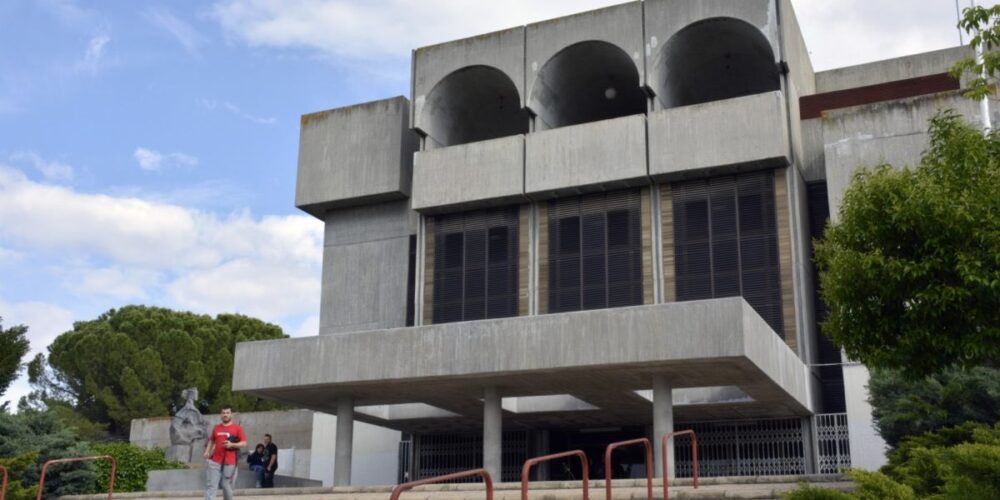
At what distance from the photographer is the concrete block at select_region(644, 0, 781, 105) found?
24953mm

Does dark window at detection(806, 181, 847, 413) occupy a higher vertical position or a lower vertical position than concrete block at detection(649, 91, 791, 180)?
lower

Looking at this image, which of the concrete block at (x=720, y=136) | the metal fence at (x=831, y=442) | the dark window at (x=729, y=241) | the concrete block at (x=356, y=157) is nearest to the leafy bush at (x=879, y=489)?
the metal fence at (x=831, y=442)

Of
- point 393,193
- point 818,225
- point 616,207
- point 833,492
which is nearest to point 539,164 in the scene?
point 616,207

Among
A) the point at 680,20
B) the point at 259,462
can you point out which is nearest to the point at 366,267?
the point at 259,462

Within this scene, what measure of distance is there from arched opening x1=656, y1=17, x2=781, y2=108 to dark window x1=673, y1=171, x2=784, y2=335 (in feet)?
9.92

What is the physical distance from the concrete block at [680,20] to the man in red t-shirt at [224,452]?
48.7ft

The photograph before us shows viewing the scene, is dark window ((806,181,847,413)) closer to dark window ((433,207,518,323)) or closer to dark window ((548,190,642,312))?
dark window ((548,190,642,312))

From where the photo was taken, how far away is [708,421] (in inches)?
971

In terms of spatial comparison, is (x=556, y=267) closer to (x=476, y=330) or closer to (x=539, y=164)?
(x=539, y=164)

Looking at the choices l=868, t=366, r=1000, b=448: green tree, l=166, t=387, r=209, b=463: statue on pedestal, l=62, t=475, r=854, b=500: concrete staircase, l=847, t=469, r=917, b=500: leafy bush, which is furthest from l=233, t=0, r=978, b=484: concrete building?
l=847, t=469, r=917, b=500: leafy bush

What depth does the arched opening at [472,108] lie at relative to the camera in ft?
92.7

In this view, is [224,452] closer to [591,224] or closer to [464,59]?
[591,224]

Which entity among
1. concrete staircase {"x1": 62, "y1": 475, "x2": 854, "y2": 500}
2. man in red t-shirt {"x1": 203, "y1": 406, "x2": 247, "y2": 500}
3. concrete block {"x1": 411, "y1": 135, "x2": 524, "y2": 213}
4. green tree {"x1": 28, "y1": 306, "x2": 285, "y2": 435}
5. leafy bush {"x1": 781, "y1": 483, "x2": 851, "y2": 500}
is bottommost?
leafy bush {"x1": 781, "y1": 483, "x2": 851, "y2": 500}

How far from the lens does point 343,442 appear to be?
71.6ft
